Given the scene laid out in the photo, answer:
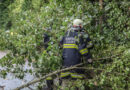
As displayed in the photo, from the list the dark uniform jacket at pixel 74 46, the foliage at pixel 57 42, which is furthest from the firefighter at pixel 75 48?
the foliage at pixel 57 42

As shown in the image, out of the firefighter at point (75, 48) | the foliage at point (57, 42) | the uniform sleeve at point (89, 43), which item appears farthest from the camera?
the uniform sleeve at point (89, 43)

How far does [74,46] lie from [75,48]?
0.17ft

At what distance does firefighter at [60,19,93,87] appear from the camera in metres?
3.83

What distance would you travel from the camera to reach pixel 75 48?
401cm

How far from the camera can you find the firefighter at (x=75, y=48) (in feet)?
12.6

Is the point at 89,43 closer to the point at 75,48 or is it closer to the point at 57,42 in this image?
the point at 75,48

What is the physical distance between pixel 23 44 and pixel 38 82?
84cm

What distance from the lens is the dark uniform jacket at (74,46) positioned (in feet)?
12.7

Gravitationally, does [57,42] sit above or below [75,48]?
above

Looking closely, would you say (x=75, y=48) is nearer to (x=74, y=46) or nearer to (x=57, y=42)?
(x=74, y=46)

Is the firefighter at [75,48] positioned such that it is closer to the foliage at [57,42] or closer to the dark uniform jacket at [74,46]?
the dark uniform jacket at [74,46]

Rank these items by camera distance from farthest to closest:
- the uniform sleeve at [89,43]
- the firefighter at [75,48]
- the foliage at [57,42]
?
the uniform sleeve at [89,43] → the firefighter at [75,48] → the foliage at [57,42]

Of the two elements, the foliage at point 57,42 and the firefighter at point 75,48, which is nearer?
the foliage at point 57,42

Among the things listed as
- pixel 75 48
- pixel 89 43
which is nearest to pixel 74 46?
pixel 75 48
